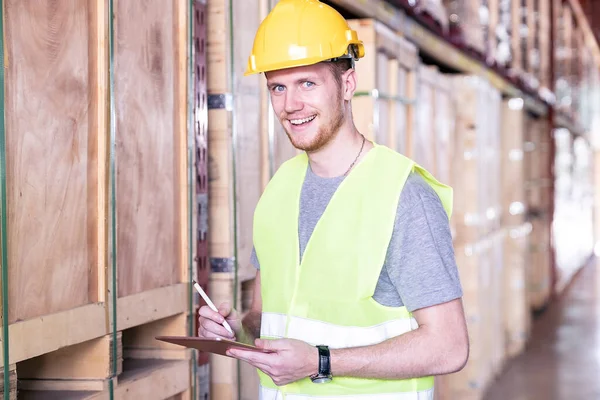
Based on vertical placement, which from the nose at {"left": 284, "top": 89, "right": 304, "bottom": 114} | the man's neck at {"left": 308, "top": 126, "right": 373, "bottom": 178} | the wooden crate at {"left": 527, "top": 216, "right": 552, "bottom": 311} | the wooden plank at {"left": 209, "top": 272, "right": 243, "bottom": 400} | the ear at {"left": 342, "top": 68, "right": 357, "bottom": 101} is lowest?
the wooden crate at {"left": 527, "top": 216, "right": 552, "bottom": 311}

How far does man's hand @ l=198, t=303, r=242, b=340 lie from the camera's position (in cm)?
262

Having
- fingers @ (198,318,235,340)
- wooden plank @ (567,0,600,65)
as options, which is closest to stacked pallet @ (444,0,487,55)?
fingers @ (198,318,235,340)

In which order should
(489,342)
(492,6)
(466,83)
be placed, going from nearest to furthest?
1. (466,83)
2. (489,342)
3. (492,6)

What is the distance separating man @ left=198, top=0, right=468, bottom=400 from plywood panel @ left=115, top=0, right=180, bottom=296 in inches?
20.0

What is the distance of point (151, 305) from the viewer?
3.13 metres

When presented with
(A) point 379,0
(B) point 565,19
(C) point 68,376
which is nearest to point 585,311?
(B) point 565,19

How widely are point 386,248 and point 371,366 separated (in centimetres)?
32

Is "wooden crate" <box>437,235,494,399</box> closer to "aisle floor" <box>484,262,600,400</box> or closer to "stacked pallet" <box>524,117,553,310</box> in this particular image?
"aisle floor" <box>484,262,600,400</box>

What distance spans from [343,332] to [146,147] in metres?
Result: 1.06

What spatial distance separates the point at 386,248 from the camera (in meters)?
2.41

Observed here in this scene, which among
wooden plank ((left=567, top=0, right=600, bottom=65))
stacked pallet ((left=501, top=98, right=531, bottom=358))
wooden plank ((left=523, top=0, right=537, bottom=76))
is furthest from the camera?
wooden plank ((left=567, top=0, right=600, bottom=65))

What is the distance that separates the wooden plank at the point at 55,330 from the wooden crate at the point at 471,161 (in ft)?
16.7

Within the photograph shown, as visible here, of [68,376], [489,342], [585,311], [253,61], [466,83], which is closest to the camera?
[253,61]

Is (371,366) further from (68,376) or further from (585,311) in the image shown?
(585,311)
